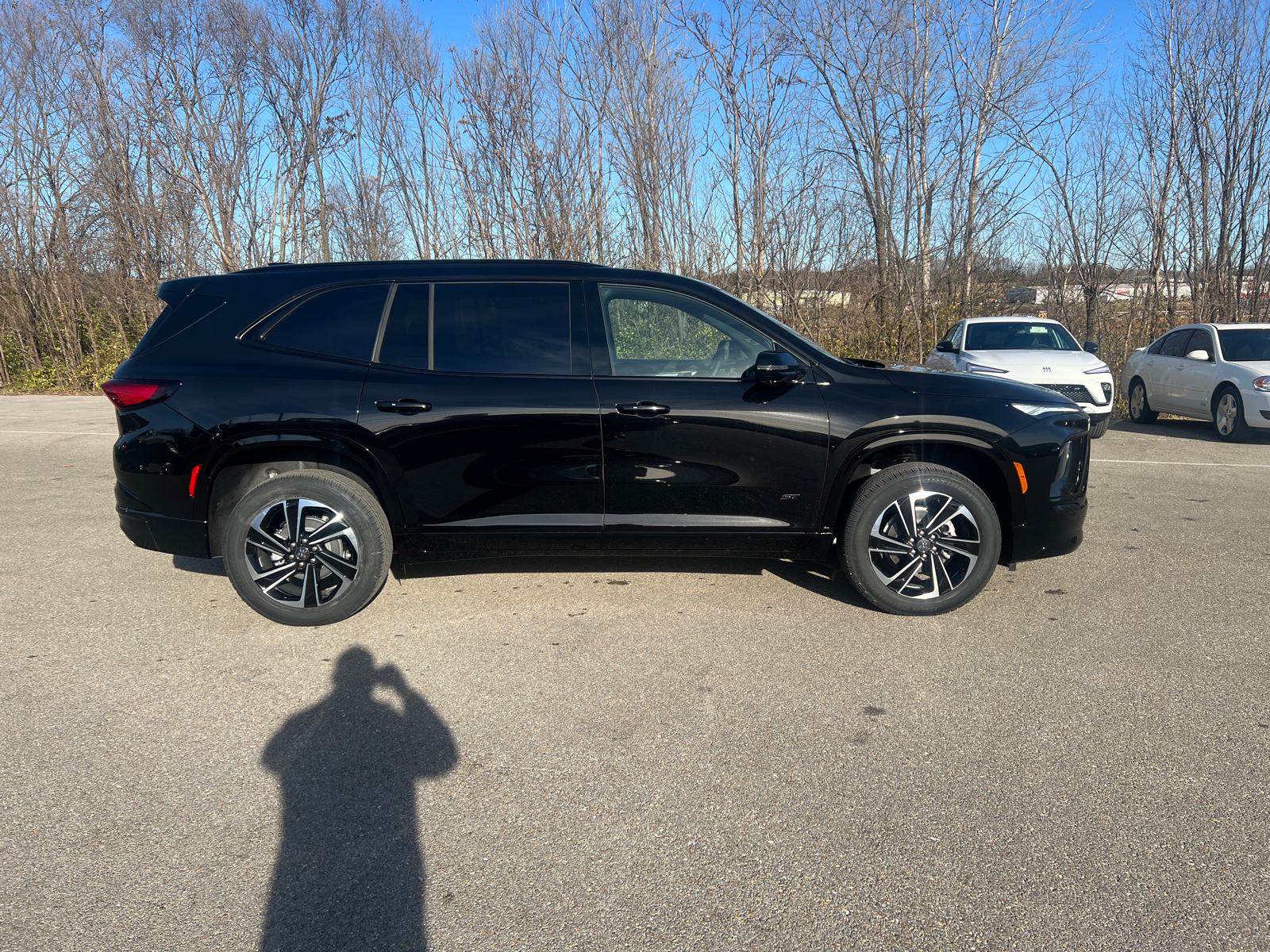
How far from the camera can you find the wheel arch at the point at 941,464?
14.8 ft

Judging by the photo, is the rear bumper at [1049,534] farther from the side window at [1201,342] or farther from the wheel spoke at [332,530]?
the side window at [1201,342]

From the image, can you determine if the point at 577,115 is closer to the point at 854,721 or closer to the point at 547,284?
the point at 547,284

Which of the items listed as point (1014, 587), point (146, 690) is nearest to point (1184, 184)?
point (1014, 587)

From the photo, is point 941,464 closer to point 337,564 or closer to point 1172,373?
point 337,564

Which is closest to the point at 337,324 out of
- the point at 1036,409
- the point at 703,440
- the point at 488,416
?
the point at 488,416

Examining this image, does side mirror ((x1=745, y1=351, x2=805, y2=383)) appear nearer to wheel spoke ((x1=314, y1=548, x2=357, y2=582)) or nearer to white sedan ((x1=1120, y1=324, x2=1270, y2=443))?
wheel spoke ((x1=314, y1=548, x2=357, y2=582))

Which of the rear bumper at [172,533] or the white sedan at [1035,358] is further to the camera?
the white sedan at [1035,358]

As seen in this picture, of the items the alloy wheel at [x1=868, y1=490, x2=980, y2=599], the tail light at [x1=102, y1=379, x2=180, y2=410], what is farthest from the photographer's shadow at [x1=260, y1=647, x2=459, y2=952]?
the alloy wheel at [x1=868, y1=490, x2=980, y2=599]

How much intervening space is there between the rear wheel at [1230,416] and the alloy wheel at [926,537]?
30.9 ft

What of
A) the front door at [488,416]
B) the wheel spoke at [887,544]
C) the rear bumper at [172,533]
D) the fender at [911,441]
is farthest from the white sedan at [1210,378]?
the rear bumper at [172,533]

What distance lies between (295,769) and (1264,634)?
4.50m

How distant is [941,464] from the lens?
468 cm

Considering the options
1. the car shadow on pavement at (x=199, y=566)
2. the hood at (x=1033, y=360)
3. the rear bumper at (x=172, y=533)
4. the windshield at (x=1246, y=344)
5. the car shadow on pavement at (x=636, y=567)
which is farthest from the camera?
the windshield at (x=1246, y=344)

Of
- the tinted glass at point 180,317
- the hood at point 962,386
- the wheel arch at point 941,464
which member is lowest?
the wheel arch at point 941,464
